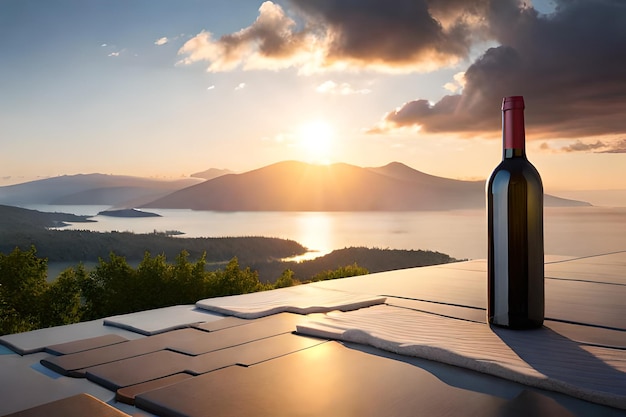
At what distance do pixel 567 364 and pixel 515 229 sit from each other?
30 centimetres

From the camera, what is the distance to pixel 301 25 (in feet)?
23.6

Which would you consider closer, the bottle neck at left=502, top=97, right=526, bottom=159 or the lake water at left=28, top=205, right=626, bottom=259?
the bottle neck at left=502, top=97, right=526, bottom=159

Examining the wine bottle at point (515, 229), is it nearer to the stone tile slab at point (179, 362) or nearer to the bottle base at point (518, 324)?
the bottle base at point (518, 324)

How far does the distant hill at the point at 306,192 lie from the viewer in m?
8.66

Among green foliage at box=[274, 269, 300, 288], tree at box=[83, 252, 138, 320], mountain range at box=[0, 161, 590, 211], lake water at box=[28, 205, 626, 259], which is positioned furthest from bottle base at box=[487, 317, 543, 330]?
mountain range at box=[0, 161, 590, 211]

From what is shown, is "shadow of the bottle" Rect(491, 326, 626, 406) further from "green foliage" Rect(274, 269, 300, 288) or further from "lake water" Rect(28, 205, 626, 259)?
"lake water" Rect(28, 205, 626, 259)

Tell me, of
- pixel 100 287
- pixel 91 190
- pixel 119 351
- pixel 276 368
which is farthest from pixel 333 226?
pixel 276 368

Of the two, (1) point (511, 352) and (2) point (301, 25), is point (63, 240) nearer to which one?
(2) point (301, 25)

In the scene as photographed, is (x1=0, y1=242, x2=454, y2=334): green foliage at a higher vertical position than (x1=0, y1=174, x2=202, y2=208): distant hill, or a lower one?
lower

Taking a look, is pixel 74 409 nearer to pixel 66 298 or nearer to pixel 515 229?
pixel 515 229

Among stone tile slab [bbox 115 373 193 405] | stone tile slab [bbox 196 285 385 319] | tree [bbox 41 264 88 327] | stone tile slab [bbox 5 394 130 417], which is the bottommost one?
tree [bbox 41 264 88 327]

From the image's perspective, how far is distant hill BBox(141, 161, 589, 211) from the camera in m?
8.66

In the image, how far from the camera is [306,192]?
8.60 metres

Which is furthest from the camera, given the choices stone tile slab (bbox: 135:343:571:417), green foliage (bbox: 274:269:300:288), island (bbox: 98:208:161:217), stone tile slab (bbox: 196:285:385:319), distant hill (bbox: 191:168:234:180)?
island (bbox: 98:208:161:217)
